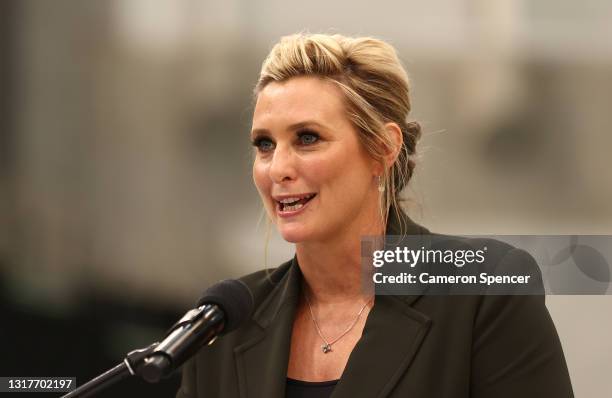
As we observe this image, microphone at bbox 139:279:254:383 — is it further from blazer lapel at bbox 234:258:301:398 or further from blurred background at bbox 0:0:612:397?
blurred background at bbox 0:0:612:397

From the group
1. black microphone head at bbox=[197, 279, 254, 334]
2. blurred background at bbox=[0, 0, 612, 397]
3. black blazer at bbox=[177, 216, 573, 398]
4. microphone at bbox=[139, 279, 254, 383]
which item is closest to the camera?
microphone at bbox=[139, 279, 254, 383]

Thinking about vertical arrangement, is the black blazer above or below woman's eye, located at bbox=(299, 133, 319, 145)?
below

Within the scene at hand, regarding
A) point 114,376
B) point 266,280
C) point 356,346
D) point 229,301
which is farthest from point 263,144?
point 114,376

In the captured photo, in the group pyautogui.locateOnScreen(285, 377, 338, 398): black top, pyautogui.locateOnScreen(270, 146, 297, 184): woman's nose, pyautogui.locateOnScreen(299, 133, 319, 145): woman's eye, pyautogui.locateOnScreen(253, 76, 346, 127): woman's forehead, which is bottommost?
pyautogui.locateOnScreen(285, 377, 338, 398): black top

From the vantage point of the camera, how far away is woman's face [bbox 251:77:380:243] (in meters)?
1.49

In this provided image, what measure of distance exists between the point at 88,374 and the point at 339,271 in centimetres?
85

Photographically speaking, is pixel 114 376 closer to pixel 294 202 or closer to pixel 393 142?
pixel 294 202

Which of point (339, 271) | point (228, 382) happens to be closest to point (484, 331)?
point (339, 271)

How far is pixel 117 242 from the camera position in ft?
6.75

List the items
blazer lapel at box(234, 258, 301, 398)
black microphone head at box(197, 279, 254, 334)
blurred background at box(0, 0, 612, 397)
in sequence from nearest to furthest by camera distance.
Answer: black microphone head at box(197, 279, 254, 334) < blazer lapel at box(234, 258, 301, 398) < blurred background at box(0, 0, 612, 397)

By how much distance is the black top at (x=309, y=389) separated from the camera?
56.7 inches

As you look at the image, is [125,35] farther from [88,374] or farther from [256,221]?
[88,374]

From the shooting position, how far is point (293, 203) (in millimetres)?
1505

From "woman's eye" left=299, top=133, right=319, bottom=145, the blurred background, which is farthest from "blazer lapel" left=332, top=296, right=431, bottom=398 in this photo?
the blurred background
